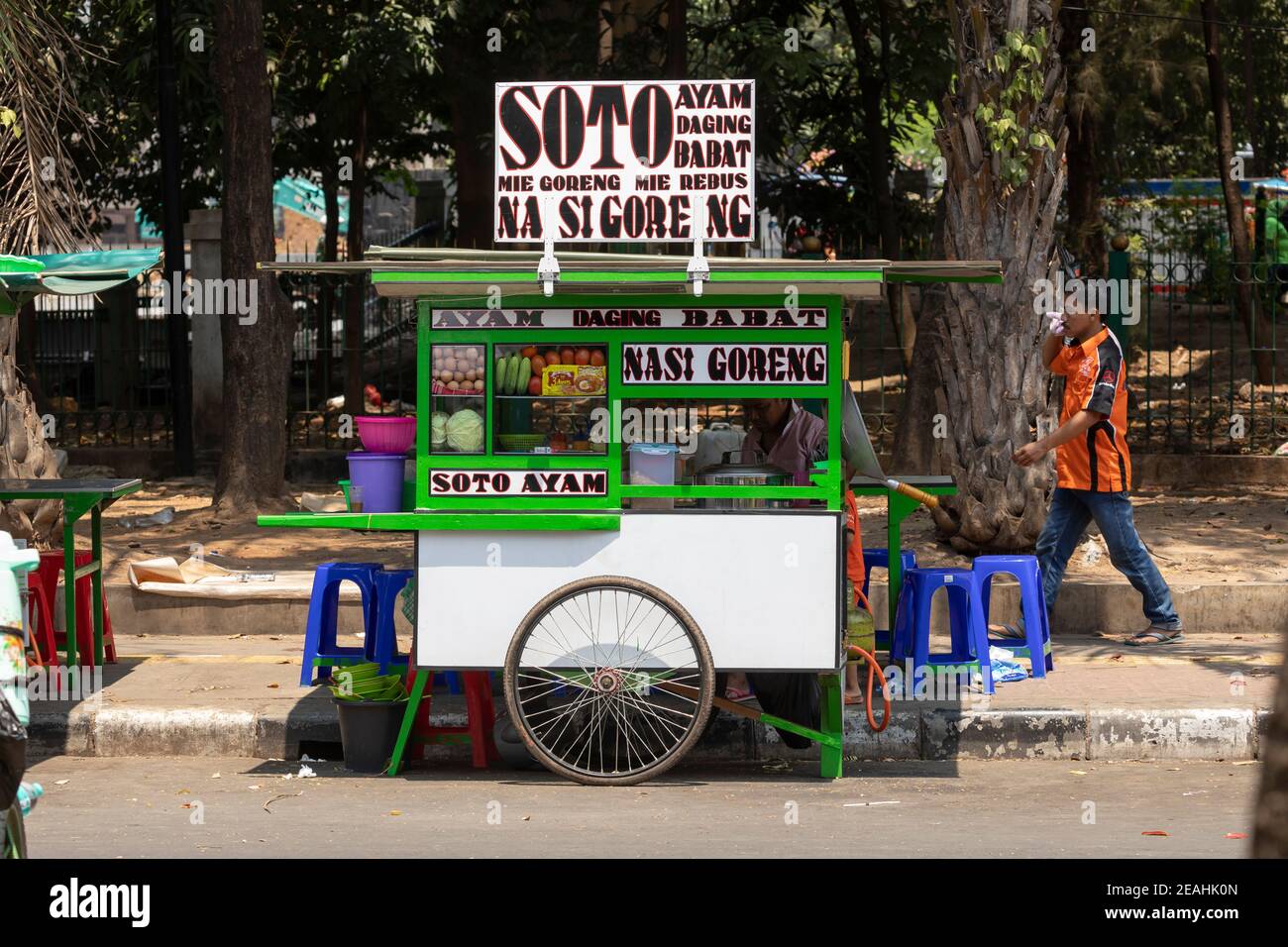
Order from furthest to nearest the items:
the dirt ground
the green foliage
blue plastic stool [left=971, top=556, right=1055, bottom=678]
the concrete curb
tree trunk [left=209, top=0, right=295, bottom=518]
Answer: tree trunk [left=209, top=0, right=295, bottom=518] → the dirt ground → the green foliage → blue plastic stool [left=971, top=556, right=1055, bottom=678] → the concrete curb

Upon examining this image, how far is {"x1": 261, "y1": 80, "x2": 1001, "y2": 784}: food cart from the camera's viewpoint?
654cm

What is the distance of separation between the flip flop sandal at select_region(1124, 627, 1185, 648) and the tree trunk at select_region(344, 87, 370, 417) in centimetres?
851

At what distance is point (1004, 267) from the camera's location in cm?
980

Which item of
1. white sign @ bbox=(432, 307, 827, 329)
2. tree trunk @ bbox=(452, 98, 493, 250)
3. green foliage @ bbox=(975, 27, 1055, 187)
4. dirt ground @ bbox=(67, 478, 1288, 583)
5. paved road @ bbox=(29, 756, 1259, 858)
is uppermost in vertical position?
tree trunk @ bbox=(452, 98, 493, 250)

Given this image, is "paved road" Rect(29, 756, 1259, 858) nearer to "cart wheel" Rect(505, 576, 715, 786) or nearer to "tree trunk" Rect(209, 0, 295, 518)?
"cart wheel" Rect(505, 576, 715, 786)

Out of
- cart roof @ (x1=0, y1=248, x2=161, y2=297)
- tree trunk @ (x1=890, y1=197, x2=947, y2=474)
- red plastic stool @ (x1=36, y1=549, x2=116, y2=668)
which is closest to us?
cart roof @ (x1=0, y1=248, x2=161, y2=297)

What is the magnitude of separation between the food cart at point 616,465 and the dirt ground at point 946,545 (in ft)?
12.2

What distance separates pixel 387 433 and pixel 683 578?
4.67ft

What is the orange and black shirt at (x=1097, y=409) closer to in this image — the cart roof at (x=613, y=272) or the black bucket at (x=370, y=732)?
the cart roof at (x=613, y=272)

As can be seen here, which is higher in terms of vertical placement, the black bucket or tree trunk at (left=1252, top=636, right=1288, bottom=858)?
tree trunk at (left=1252, top=636, right=1288, bottom=858)

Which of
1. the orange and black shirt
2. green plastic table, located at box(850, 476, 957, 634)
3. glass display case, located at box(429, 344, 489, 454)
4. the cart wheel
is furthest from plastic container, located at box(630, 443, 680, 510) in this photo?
the orange and black shirt

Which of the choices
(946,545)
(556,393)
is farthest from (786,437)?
(946,545)

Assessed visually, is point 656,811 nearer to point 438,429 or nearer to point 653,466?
point 653,466
